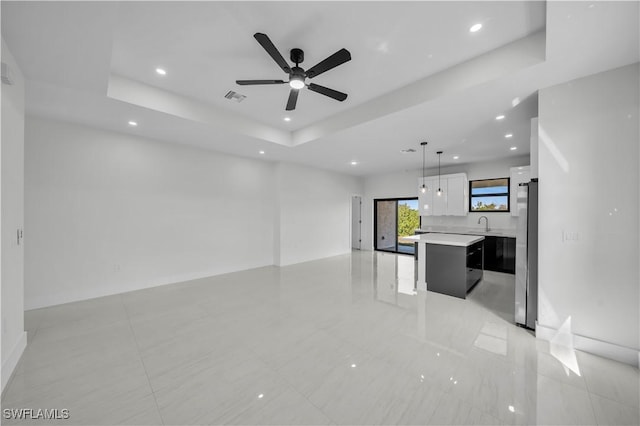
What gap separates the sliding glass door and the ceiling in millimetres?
4584

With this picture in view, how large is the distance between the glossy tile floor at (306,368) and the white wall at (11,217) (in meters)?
0.22

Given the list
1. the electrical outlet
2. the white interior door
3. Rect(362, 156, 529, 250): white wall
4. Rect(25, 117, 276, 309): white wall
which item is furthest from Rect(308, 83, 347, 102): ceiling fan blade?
the white interior door

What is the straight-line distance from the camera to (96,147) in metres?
4.01

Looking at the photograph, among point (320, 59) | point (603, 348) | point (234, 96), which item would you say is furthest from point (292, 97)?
point (603, 348)

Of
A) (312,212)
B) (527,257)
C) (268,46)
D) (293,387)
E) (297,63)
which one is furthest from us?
(312,212)

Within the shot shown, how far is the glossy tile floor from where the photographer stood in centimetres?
171

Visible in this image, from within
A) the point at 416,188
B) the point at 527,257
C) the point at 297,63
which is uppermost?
the point at 297,63

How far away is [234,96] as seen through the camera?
348 cm

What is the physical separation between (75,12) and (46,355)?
119 inches

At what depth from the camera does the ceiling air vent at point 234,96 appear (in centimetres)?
339

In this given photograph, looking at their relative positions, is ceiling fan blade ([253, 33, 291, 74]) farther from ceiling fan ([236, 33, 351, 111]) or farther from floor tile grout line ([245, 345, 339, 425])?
floor tile grout line ([245, 345, 339, 425])

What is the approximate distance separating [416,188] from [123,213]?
7398mm

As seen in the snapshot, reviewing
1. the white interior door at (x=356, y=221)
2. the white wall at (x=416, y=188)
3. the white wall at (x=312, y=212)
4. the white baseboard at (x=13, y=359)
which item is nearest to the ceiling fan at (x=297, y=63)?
the white baseboard at (x=13, y=359)

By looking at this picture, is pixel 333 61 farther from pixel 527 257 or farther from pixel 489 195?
pixel 489 195
